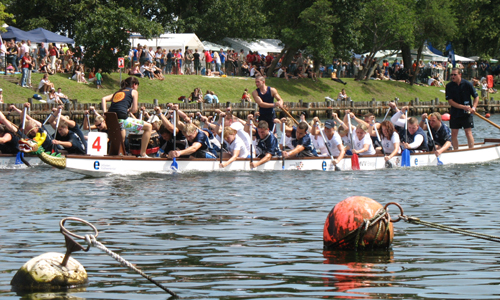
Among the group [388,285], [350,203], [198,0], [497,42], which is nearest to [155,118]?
[350,203]

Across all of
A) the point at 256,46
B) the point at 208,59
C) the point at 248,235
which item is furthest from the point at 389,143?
the point at 256,46

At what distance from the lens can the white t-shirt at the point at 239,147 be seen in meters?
17.5

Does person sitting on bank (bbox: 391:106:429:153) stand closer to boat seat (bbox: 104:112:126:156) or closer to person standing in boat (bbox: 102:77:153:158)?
person standing in boat (bbox: 102:77:153:158)

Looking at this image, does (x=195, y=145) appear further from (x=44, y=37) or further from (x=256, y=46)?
(x=256, y=46)

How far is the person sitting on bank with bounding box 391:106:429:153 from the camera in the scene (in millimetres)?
18969

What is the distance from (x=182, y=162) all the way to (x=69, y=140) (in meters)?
3.36

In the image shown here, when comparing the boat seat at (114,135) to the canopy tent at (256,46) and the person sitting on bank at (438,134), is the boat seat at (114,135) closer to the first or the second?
the person sitting on bank at (438,134)

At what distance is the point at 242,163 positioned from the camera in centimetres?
1742

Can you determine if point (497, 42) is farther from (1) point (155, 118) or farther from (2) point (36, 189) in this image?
(2) point (36, 189)

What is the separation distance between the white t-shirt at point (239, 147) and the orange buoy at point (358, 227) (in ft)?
28.3

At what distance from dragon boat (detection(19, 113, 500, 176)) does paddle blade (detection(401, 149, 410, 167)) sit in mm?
61

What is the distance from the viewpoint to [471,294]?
6980 millimetres

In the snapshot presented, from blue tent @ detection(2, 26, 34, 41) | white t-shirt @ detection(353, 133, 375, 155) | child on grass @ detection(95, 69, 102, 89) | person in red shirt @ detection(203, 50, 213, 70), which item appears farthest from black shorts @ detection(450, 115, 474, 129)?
person in red shirt @ detection(203, 50, 213, 70)

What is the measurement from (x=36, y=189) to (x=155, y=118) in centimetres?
498
